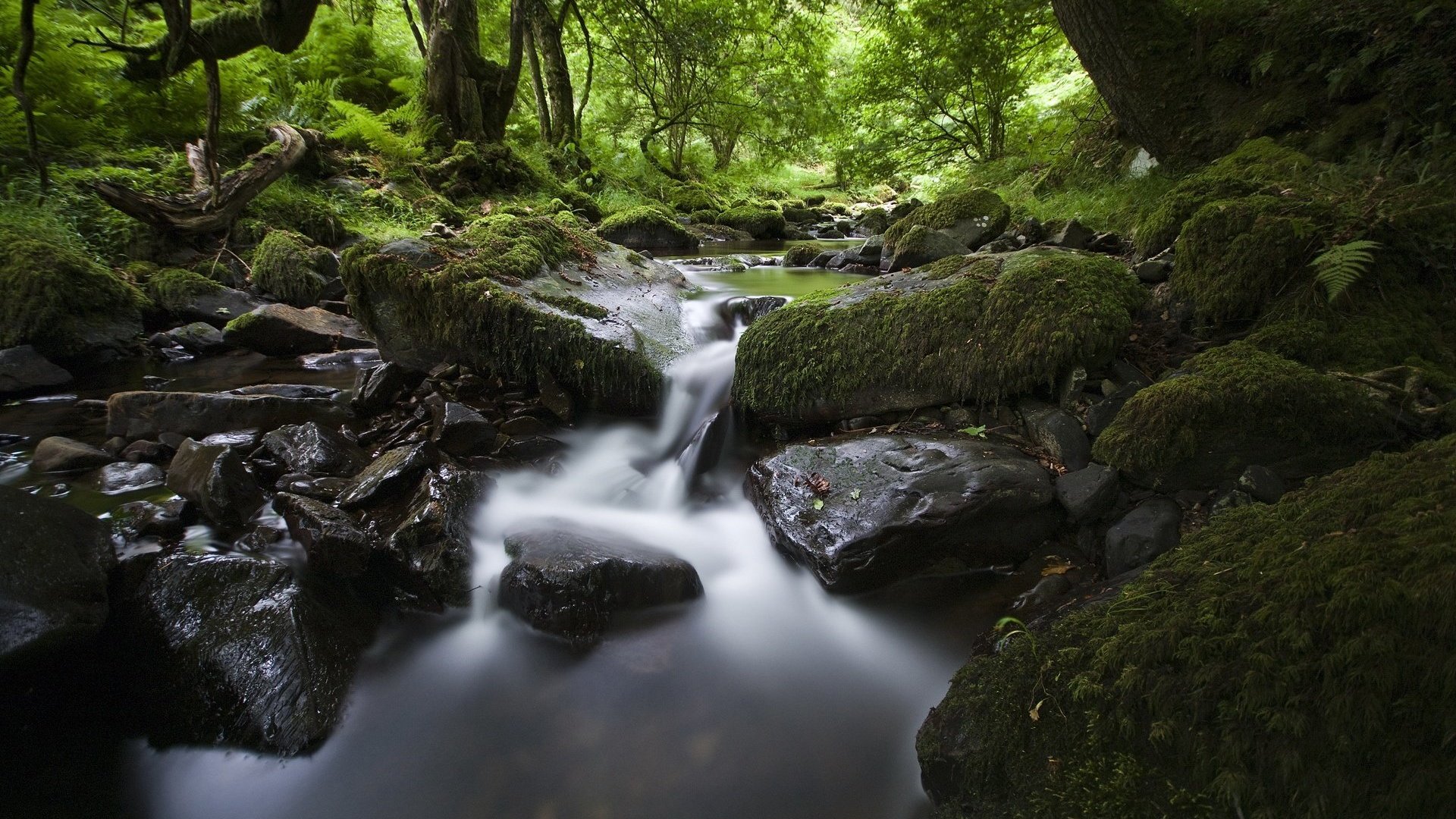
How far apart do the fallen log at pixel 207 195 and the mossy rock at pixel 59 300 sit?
27.0 inches

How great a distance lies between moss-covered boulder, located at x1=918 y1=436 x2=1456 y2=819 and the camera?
4.02 feet

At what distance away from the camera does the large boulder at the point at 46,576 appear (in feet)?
→ 7.39

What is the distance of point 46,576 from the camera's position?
2426 millimetres

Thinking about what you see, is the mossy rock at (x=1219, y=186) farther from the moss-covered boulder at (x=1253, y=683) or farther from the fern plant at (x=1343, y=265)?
the moss-covered boulder at (x=1253, y=683)

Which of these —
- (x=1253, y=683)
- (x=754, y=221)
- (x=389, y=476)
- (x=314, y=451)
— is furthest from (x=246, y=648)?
(x=754, y=221)

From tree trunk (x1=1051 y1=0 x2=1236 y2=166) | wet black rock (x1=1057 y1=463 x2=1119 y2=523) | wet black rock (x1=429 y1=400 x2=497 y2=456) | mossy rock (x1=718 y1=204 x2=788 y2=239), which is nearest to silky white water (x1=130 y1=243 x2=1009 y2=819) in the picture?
wet black rock (x1=1057 y1=463 x2=1119 y2=523)

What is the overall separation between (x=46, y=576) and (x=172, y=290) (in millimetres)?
5477

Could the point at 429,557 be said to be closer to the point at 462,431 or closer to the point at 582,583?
the point at 582,583

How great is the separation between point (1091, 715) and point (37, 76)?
1196cm

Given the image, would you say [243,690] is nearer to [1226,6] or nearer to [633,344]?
[633,344]

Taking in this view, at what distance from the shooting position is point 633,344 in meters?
4.56

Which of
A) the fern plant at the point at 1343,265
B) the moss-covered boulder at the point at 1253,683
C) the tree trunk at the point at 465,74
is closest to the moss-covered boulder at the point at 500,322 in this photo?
the moss-covered boulder at the point at 1253,683

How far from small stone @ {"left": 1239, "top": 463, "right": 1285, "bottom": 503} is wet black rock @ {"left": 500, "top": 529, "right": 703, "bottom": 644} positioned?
2570 millimetres

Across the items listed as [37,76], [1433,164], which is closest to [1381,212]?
[1433,164]
